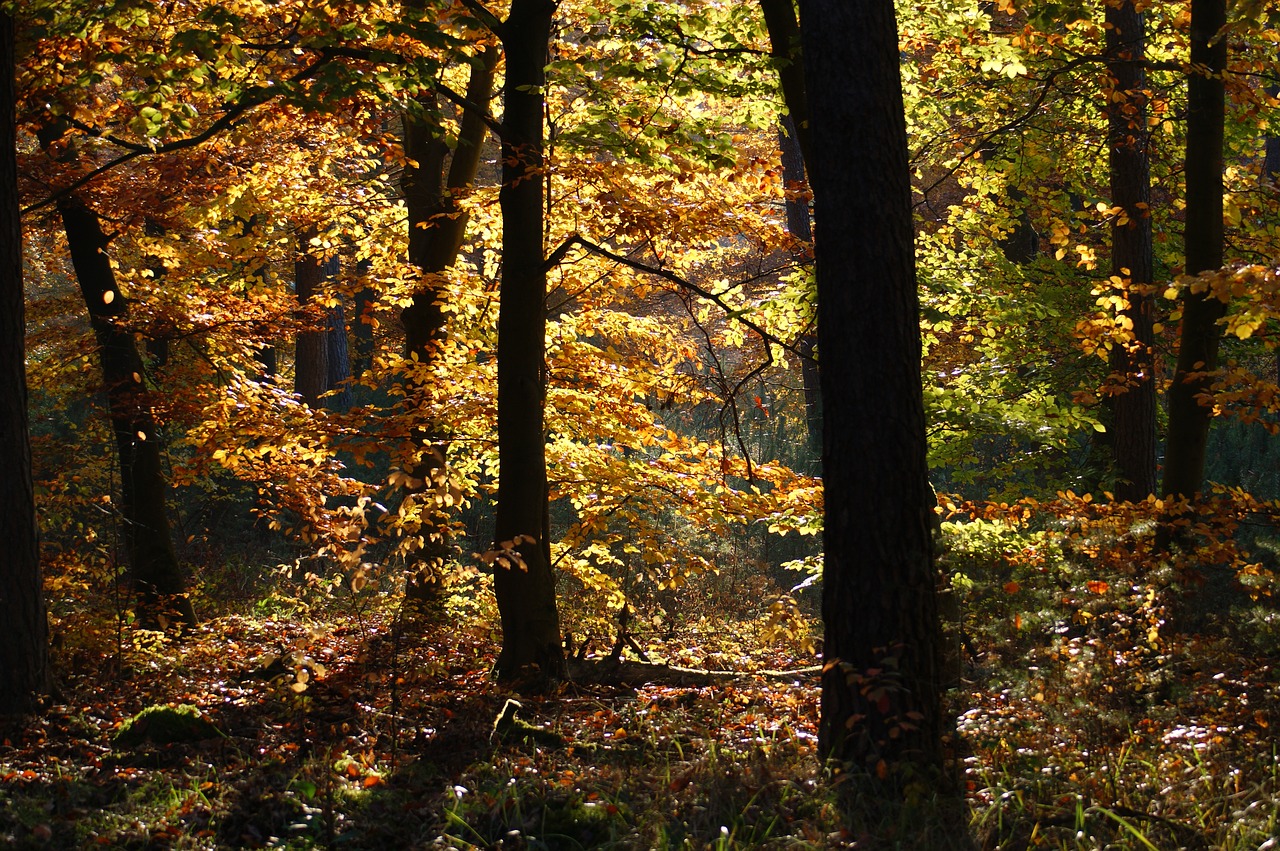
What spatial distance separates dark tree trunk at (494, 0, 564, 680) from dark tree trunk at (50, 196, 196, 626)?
4450 millimetres

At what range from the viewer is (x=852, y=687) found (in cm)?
469

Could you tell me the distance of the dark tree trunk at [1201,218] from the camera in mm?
7430

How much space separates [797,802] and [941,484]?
1401cm

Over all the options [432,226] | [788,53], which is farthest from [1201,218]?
[432,226]

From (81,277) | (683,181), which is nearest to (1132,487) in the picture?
(683,181)

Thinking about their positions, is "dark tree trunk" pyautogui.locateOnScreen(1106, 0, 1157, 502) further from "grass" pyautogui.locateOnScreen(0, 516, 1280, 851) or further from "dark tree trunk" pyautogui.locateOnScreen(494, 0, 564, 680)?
"dark tree trunk" pyautogui.locateOnScreen(494, 0, 564, 680)

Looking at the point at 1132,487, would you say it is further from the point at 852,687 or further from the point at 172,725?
the point at 172,725

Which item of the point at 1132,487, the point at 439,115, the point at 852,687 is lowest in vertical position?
the point at 852,687

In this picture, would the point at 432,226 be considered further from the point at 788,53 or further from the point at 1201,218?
the point at 1201,218

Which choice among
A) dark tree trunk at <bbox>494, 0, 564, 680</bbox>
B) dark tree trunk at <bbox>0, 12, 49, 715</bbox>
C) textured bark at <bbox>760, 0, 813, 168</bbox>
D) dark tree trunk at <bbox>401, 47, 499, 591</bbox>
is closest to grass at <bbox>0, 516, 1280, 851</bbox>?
Answer: dark tree trunk at <bbox>0, 12, 49, 715</bbox>

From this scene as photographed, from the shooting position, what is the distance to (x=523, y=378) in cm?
739

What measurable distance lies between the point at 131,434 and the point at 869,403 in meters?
8.29

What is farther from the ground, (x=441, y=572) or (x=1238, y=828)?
(x=441, y=572)

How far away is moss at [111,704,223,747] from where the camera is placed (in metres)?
5.78
